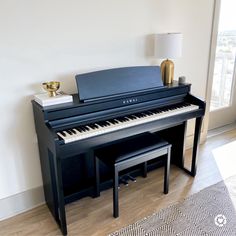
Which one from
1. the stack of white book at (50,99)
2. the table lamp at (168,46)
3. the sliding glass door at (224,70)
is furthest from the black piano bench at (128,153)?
the sliding glass door at (224,70)

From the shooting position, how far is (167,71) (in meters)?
2.26

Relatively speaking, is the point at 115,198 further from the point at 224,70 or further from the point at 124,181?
the point at 224,70

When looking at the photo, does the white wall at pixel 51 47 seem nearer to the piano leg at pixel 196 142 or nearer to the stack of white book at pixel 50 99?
the stack of white book at pixel 50 99

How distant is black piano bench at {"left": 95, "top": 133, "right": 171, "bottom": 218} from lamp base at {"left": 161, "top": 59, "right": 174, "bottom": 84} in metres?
0.55

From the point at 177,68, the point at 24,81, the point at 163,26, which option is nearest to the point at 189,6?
the point at 163,26

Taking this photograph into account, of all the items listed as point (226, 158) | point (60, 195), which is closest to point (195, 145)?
point (226, 158)

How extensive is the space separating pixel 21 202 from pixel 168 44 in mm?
1759

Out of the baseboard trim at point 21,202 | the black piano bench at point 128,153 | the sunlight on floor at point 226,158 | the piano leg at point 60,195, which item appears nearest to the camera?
the piano leg at point 60,195

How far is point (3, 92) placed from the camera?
172cm

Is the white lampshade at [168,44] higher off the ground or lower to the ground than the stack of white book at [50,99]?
higher

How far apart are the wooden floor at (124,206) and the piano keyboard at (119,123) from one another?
0.71 m

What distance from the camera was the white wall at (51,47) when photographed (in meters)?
1.70

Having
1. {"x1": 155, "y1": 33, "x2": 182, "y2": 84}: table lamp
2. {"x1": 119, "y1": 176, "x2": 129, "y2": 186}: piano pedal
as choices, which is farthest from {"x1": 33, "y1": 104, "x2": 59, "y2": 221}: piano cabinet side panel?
{"x1": 155, "y1": 33, "x2": 182, "y2": 84}: table lamp

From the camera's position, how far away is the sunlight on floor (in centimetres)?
251
